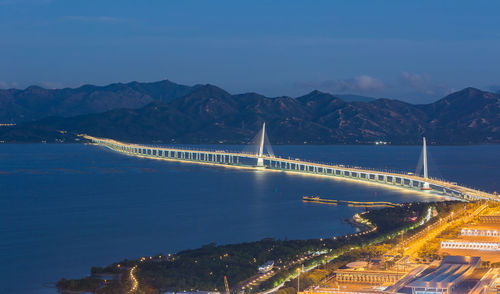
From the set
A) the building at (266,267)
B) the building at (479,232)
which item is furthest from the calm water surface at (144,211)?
the building at (479,232)

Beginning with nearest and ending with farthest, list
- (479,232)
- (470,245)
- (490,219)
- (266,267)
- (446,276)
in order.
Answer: (446,276) < (266,267) < (470,245) < (479,232) < (490,219)

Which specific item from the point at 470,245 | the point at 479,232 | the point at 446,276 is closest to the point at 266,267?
the point at 446,276

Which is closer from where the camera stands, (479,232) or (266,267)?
(266,267)

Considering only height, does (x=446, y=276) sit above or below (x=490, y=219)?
below

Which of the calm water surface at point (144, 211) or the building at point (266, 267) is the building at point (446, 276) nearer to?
the building at point (266, 267)

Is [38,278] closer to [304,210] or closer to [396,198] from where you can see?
[304,210]

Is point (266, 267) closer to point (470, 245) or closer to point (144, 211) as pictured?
point (470, 245)

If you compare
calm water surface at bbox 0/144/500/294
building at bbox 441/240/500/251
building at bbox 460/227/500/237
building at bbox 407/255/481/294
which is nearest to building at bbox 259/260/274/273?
calm water surface at bbox 0/144/500/294

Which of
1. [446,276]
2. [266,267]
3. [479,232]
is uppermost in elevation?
[479,232]
